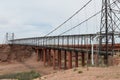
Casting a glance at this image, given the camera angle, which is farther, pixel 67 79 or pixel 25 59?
pixel 25 59

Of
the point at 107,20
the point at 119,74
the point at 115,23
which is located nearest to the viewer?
the point at 119,74

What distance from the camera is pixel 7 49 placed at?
81.6m

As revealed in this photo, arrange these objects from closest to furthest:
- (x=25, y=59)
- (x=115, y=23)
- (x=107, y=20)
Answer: (x=107, y=20), (x=115, y=23), (x=25, y=59)

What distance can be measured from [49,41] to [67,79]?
42669 millimetres

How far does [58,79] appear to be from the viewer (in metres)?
16.2

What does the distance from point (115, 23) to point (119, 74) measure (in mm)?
20626

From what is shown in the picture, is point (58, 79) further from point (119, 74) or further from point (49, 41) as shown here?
point (49, 41)

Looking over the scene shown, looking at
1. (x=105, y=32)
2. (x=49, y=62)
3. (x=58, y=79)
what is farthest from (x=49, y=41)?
(x=58, y=79)

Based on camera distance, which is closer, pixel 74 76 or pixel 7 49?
pixel 74 76

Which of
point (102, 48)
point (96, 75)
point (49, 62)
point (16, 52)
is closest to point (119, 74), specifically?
point (96, 75)

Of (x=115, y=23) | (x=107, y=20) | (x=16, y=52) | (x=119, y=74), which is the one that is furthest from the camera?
(x=16, y=52)

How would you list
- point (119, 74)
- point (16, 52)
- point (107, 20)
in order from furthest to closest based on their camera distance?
point (16, 52)
point (107, 20)
point (119, 74)

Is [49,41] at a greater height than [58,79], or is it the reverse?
[49,41]

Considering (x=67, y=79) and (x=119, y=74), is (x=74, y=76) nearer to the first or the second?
(x=67, y=79)
